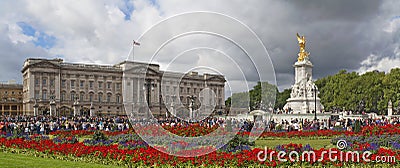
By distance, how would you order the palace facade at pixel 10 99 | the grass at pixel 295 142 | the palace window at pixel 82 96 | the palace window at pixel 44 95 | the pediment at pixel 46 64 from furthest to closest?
the palace window at pixel 82 96 < the palace facade at pixel 10 99 < the palace window at pixel 44 95 < the pediment at pixel 46 64 < the grass at pixel 295 142

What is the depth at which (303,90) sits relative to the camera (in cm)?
4525

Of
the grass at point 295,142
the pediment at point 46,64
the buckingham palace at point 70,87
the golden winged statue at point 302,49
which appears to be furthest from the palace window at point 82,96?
the grass at point 295,142

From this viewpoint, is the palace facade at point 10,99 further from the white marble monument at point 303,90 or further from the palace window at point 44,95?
the white marble monument at point 303,90

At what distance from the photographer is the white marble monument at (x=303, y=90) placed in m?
44.7

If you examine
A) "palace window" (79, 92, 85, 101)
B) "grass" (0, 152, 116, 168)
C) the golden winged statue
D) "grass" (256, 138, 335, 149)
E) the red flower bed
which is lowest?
"grass" (256, 138, 335, 149)

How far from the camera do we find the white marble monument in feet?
147

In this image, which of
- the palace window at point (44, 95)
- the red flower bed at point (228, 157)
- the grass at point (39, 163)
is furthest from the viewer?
the palace window at point (44, 95)

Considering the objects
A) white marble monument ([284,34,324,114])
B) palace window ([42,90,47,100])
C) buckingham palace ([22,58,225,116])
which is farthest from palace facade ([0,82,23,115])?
white marble monument ([284,34,324,114])

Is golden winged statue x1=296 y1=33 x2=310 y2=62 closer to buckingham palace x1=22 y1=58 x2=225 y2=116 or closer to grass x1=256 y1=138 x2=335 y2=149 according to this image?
grass x1=256 y1=138 x2=335 y2=149

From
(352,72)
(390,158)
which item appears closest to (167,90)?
(390,158)

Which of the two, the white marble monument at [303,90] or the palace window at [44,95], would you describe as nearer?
the white marble monument at [303,90]

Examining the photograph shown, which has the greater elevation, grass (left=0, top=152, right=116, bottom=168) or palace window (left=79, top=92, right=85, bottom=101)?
palace window (left=79, top=92, right=85, bottom=101)

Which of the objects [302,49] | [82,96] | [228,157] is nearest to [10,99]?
[82,96]

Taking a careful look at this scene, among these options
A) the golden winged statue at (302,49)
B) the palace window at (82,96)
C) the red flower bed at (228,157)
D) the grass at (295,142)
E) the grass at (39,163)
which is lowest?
the grass at (295,142)
